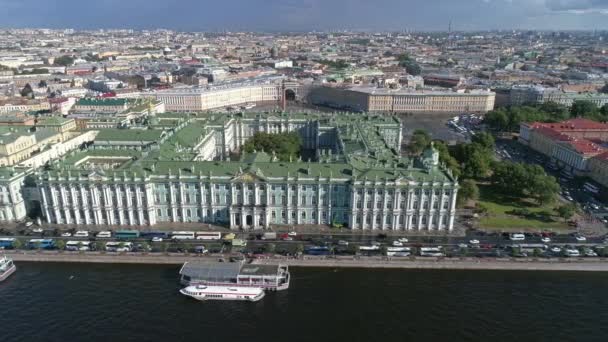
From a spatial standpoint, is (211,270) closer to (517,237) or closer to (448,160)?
(517,237)

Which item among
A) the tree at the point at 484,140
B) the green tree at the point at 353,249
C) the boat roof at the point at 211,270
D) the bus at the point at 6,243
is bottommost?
the green tree at the point at 353,249

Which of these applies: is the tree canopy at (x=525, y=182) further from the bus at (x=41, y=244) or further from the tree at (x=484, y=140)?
the bus at (x=41, y=244)

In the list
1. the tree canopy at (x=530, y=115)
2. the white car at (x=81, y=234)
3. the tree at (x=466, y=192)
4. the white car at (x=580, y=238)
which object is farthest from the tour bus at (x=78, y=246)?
the tree canopy at (x=530, y=115)

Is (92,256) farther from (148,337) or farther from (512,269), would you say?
(512,269)

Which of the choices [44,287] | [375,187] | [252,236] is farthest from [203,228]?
[375,187]

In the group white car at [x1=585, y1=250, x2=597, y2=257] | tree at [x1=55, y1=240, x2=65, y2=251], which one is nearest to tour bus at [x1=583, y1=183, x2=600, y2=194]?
white car at [x1=585, y1=250, x2=597, y2=257]
